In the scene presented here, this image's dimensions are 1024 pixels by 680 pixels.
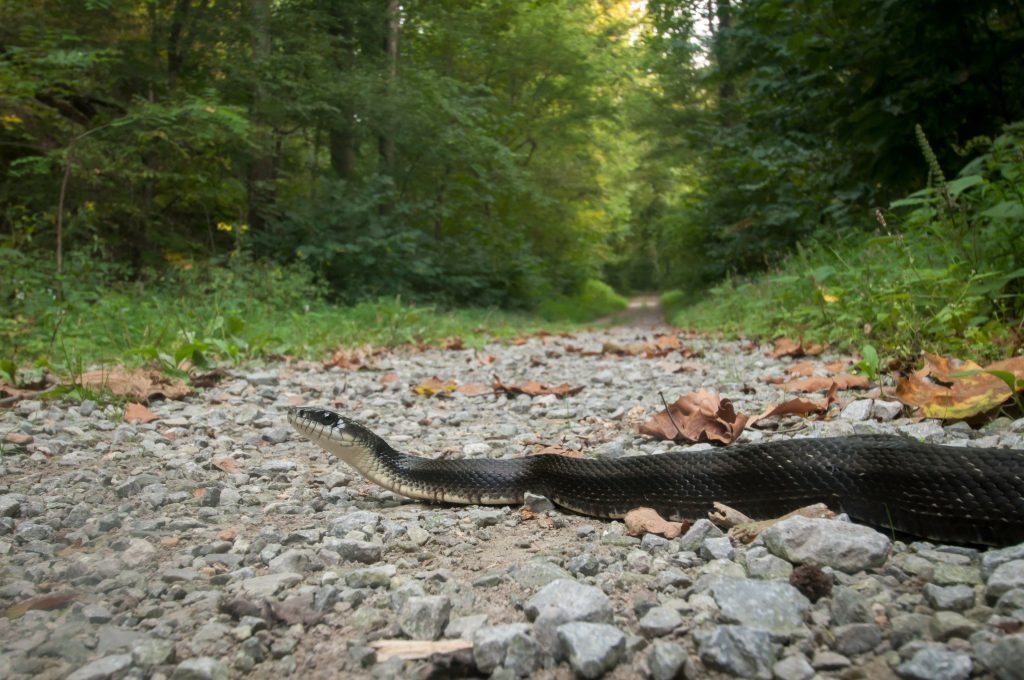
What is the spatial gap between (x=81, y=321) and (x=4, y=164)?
620 cm

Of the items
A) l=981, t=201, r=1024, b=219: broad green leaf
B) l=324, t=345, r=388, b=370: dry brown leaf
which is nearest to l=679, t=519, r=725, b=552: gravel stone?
l=981, t=201, r=1024, b=219: broad green leaf

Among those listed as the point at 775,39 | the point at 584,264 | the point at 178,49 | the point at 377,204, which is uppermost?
the point at 178,49

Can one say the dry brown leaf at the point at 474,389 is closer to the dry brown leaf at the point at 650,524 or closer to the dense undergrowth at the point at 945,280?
the dense undergrowth at the point at 945,280

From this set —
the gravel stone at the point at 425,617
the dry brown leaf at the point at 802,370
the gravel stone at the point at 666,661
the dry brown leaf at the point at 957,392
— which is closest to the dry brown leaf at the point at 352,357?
the dry brown leaf at the point at 802,370

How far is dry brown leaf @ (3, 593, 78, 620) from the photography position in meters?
1.54

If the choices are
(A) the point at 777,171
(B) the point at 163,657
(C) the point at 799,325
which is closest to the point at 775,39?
(A) the point at 777,171

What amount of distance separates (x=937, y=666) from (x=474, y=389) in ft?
13.1

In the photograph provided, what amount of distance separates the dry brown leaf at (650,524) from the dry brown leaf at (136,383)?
3354mm

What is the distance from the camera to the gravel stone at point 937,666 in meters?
1.14

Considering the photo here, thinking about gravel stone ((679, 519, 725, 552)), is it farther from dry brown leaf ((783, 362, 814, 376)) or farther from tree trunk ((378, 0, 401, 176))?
tree trunk ((378, 0, 401, 176))

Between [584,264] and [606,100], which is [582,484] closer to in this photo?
[606,100]

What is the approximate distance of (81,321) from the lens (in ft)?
22.6

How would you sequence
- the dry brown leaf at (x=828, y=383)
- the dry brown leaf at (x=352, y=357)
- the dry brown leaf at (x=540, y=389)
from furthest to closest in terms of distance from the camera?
1. the dry brown leaf at (x=352, y=357)
2. the dry brown leaf at (x=540, y=389)
3. the dry brown leaf at (x=828, y=383)

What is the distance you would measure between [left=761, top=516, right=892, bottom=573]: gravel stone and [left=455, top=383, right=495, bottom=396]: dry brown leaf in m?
3.34
